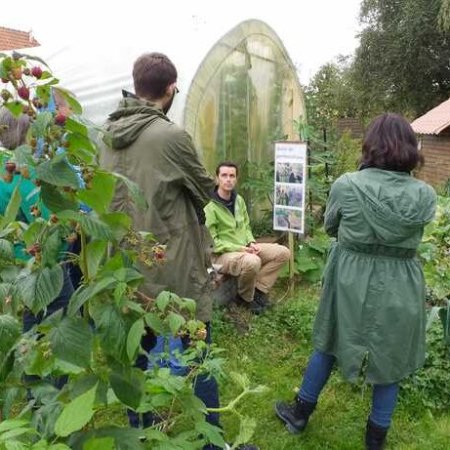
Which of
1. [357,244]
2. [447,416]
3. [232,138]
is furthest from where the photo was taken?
[232,138]

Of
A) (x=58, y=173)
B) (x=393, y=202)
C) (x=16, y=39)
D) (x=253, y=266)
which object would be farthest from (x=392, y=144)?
(x=16, y=39)

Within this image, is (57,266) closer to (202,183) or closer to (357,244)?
(202,183)

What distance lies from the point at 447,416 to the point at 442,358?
0.44 metres

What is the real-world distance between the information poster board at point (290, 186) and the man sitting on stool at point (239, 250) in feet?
1.12

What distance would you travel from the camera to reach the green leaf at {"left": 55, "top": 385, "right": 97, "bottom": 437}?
1.10m

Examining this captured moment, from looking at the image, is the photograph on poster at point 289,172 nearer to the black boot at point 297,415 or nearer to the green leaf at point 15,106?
the black boot at point 297,415

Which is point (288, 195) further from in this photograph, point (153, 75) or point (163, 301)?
point (163, 301)

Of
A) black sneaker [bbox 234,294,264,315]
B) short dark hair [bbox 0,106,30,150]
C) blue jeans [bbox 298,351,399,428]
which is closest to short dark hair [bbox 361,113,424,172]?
blue jeans [bbox 298,351,399,428]

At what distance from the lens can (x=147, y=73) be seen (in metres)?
2.35

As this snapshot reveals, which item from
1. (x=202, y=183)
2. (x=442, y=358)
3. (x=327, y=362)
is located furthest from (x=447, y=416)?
(x=202, y=183)

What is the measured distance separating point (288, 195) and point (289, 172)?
0.22 metres

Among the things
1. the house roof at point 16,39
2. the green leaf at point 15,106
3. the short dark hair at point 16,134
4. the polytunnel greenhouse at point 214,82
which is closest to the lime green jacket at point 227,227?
the polytunnel greenhouse at point 214,82

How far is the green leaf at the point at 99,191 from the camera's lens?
1184 millimetres

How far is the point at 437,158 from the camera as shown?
640 inches
